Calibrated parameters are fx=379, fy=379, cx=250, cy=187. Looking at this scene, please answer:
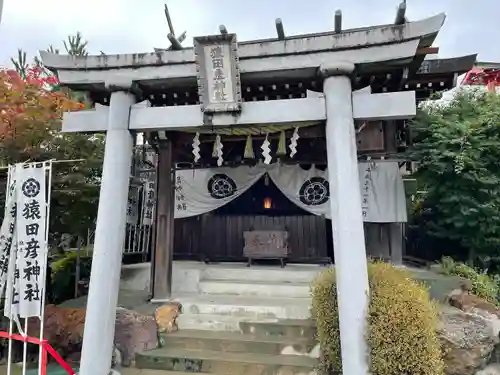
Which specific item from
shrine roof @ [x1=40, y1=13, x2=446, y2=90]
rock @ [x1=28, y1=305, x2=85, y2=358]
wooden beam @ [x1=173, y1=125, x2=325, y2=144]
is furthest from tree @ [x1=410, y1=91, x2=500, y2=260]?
rock @ [x1=28, y1=305, x2=85, y2=358]

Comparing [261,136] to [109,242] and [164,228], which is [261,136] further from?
[109,242]

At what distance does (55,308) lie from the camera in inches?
313

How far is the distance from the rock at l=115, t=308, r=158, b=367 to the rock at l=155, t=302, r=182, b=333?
21 cm

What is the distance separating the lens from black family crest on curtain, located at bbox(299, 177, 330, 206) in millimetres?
9508

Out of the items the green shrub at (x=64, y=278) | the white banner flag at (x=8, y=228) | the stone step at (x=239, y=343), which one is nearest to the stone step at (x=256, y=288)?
the stone step at (x=239, y=343)

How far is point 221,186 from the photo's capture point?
994 cm

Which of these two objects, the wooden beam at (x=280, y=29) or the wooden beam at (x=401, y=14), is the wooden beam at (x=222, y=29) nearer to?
the wooden beam at (x=280, y=29)

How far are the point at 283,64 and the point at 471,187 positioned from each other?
5705mm

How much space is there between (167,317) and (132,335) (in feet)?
2.61

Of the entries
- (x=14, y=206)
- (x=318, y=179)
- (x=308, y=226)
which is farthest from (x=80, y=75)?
(x=308, y=226)

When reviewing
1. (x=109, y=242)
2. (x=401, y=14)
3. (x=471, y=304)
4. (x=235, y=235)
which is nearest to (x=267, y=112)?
(x=401, y=14)

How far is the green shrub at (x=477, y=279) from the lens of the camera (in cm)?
782

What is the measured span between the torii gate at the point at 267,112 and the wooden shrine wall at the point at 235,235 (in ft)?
17.4

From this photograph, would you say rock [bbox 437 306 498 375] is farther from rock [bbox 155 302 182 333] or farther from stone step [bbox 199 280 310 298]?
rock [bbox 155 302 182 333]
